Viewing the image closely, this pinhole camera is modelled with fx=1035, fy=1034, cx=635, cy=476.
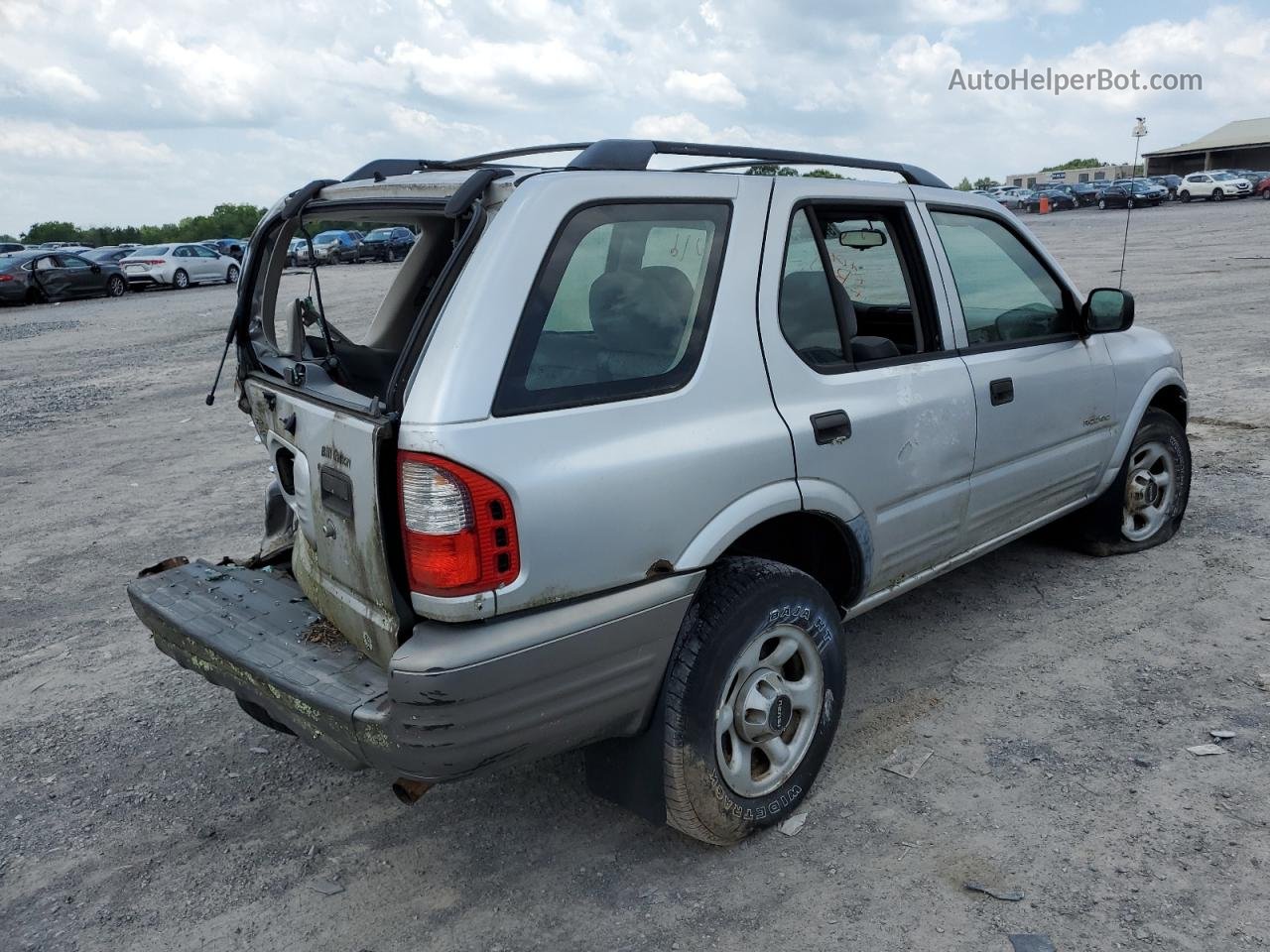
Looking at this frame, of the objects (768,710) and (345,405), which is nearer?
(345,405)

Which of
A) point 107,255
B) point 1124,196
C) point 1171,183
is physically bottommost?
point 107,255

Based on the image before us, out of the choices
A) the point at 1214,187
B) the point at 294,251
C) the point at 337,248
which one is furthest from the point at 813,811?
the point at 1214,187

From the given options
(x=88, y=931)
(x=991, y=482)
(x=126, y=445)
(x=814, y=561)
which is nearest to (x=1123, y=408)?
(x=991, y=482)

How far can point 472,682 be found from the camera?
7.97 feet

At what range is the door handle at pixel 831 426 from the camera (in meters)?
3.14

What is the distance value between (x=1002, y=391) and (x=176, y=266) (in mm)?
34018

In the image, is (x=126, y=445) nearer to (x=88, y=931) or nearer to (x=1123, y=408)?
(x=88, y=931)

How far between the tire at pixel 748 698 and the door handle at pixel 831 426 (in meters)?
0.42

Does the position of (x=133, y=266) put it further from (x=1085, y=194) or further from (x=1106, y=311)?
(x=1085, y=194)

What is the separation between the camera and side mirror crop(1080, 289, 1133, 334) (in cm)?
437

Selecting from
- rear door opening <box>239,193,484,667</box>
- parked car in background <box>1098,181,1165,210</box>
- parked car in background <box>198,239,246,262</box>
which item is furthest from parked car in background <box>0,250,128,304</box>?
parked car in background <box>1098,181,1165,210</box>

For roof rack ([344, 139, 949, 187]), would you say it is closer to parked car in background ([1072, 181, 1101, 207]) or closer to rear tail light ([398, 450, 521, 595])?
rear tail light ([398, 450, 521, 595])

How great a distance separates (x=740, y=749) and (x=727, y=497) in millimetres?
762

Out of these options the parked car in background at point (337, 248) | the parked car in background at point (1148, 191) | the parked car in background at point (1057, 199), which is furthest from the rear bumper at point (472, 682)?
the parked car in background at point (1057, 199)
